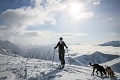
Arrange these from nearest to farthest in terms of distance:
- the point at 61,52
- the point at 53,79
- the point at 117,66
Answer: the point at 53,79, the point at 61,52, the point at 117,66

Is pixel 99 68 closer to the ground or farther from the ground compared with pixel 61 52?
closer to the ground

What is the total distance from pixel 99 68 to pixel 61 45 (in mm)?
5019


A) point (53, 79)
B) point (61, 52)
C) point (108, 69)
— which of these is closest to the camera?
point (53, 79)

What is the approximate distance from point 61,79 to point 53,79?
0.60m

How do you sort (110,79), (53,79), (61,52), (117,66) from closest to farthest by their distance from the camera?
(53,79), (110,79), (61,52), (117,66)

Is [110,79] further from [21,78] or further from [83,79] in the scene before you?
[21,78]

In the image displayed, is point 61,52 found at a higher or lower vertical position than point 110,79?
higher

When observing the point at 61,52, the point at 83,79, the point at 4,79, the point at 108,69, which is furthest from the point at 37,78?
the point at 108,69

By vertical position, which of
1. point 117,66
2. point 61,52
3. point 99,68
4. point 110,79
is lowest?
point 117,66

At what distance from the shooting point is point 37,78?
10188 mm

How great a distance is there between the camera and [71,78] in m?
10.3

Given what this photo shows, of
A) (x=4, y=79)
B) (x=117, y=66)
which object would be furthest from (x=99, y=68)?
(x=117, y=66)

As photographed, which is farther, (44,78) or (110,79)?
(110,79)

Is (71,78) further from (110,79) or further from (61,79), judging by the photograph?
(110,79)
